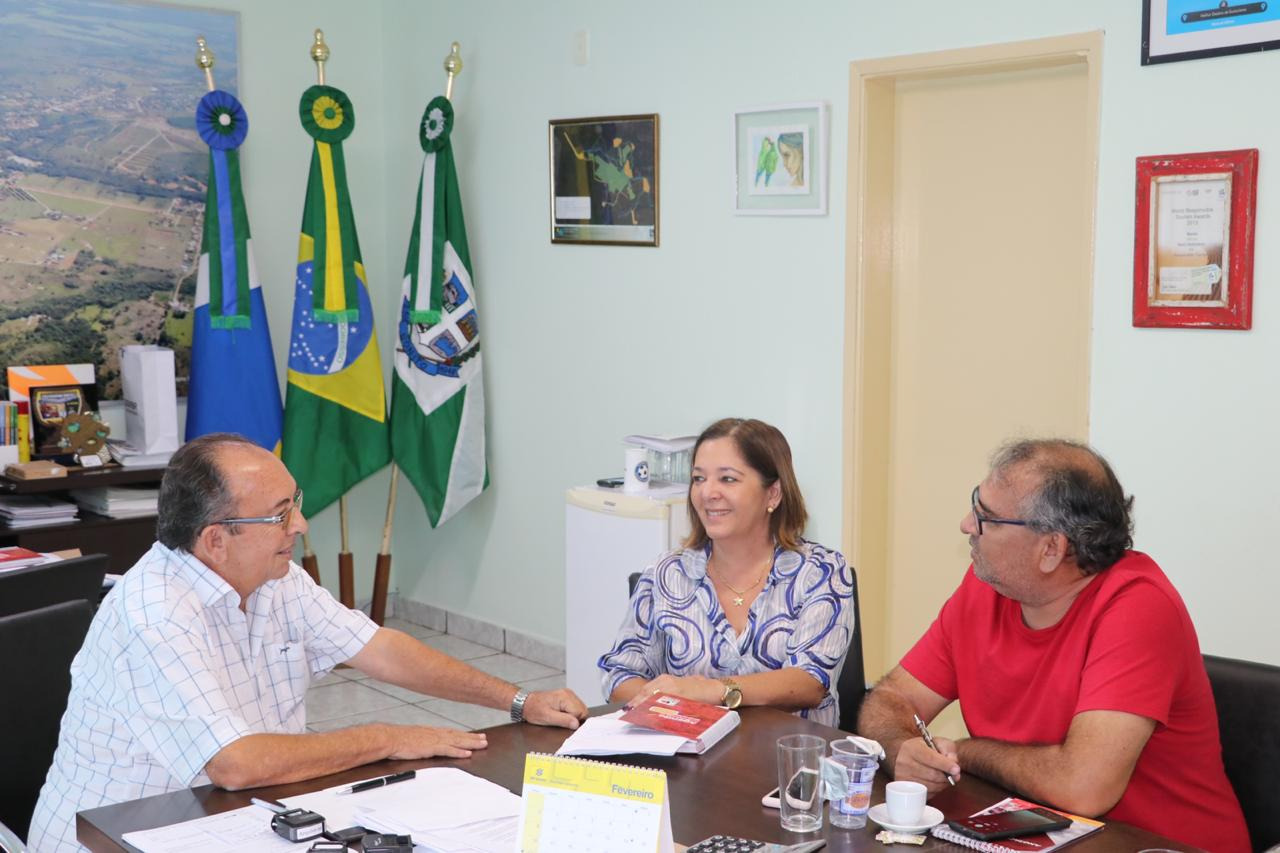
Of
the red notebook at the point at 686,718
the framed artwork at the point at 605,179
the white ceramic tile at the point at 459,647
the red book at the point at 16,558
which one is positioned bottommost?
the white ceramic tile at the point at 459,647

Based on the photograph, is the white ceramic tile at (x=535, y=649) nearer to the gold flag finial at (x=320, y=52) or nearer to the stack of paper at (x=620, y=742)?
the gold flag finial at (x=320, y=52)

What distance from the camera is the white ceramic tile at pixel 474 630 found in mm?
5594

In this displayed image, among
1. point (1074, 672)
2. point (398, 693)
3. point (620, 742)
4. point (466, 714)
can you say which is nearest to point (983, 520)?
point (1074, 672)

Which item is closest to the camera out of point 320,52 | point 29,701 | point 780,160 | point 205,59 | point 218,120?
point 29,701

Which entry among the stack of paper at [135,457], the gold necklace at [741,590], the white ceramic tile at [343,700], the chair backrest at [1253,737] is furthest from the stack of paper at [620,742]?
the stack of paper at [135,457]

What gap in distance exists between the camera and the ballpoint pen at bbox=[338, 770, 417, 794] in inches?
81.5

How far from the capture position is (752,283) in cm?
448

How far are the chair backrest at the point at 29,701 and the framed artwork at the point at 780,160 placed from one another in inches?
101

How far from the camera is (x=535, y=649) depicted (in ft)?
17.8

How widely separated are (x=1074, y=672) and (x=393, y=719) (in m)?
2.88

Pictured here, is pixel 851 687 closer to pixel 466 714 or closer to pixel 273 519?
pixel 273 519

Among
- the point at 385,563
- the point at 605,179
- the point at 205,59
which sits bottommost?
the point at 385,563

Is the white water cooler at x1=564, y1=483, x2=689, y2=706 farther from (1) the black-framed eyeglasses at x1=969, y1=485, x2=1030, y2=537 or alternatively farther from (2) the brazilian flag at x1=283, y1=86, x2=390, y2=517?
(1) the black-framed eyeglasses at x1=969, y1=485, x2=1030, y2=537

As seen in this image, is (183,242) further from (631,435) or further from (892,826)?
(892,826)
